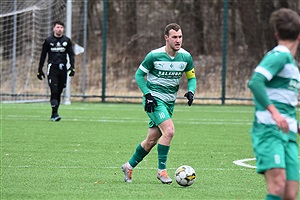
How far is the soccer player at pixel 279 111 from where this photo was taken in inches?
228

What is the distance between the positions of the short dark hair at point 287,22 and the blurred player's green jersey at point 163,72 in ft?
10.7

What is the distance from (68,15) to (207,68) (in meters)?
4.70

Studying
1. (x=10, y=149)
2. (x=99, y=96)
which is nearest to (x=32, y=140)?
(x=10, y=149)

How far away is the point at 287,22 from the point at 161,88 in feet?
11.0

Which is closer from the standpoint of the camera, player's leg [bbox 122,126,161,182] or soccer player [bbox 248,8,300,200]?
soccer player [bbox 248,8,300,200]

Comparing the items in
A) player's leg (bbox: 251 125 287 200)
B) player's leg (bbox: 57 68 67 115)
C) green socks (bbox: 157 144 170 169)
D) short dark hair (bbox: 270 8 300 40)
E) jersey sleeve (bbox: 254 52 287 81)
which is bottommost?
green socks (bbox: 157 144 170 169)

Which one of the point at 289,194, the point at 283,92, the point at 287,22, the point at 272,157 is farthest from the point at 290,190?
the point at 287,22

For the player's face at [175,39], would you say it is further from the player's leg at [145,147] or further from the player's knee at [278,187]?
the player's knee at [278,187]

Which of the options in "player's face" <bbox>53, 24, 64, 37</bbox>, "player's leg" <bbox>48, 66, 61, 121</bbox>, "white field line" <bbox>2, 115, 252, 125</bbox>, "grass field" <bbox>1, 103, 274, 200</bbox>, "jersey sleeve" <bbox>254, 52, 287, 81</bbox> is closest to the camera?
"jersey sleeve" <bbox>254, 52, 287, 81</bbox>

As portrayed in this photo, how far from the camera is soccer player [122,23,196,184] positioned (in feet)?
29.2

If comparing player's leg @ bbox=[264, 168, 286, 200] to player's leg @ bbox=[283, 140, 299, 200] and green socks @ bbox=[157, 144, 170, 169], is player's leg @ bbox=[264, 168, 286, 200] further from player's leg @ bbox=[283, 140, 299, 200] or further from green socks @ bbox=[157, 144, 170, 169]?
green socks @ bbox=[157, 144, 170, 169]

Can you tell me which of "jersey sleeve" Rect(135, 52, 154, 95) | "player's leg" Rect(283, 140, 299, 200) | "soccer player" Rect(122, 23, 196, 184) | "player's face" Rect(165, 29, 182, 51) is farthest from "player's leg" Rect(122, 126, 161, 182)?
"player's leg" Rect(283, 140, 299, 200)

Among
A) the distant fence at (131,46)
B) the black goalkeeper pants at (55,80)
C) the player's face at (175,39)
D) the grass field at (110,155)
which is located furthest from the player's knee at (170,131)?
the distant fence at (131,46)

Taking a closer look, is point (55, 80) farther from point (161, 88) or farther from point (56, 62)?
point (161, 88)
